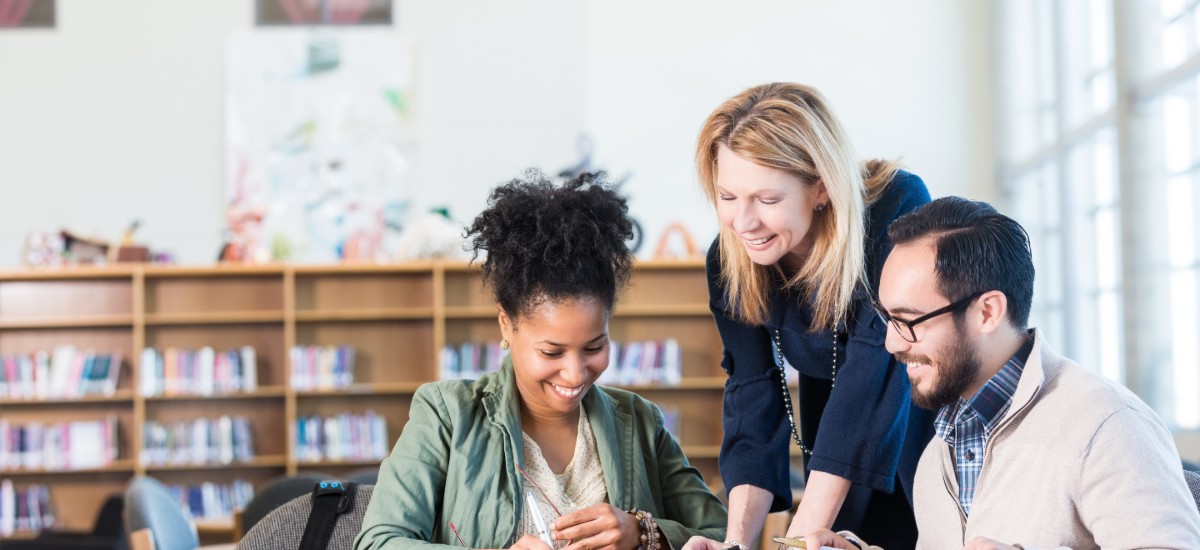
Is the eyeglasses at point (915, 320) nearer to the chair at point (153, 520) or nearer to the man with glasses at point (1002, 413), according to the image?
the man with glasses at point (1002, 413)

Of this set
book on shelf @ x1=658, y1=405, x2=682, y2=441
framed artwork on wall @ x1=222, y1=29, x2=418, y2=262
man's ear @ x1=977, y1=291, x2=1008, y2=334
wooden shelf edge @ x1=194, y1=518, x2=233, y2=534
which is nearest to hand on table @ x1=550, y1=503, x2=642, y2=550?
man's ear @ x1=977, y1=291, x2=1008, y2=334

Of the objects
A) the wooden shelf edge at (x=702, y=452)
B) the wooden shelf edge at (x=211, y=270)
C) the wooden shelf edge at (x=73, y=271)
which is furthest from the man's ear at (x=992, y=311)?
the wooden shelf edge at (x=73, y=271)

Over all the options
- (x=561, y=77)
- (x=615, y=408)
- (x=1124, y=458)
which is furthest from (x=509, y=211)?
(x=561, y=77)

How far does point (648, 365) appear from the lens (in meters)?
7.28

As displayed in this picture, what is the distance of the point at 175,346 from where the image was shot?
24.2 ft

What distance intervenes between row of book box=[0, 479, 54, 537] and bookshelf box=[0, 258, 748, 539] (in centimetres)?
8

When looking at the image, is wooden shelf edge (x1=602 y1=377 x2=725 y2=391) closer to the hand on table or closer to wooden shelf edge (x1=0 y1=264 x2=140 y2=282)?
wooden shelf edge (x1=0 y1=264 x2=140 y2=282)

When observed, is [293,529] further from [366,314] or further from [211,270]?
[211,270]

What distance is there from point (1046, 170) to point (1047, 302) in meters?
0.93

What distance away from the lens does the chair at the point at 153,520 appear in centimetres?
345

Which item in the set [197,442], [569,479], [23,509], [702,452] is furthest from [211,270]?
[569,479]

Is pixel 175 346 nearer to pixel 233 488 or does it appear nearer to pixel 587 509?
pixel 233 488

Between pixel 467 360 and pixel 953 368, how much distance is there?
5.81 meters

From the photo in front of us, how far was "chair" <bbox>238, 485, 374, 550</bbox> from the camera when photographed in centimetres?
200
